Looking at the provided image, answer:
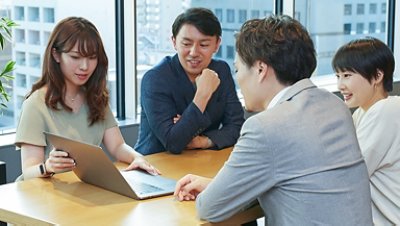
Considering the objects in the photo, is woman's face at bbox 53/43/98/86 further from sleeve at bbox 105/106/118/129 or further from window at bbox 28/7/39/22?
window at bbox 28/7/39/22

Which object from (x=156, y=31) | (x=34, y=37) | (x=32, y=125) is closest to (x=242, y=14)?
(x=156, y=31)

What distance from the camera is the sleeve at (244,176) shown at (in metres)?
1.79

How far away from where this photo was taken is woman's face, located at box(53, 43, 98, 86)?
2.67 m

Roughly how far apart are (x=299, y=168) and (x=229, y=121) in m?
1.32

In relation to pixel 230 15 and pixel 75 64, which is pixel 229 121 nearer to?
pixel 75 64

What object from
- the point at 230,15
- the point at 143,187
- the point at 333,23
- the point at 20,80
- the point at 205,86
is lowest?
the point at 143,187

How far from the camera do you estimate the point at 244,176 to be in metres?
1.83

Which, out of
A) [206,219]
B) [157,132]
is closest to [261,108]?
[206,219]

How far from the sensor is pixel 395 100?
243 cm

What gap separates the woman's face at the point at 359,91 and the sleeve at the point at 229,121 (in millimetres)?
603

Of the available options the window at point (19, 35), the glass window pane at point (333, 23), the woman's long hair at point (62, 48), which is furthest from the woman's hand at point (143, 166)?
the glass window pane at point (333, 23)

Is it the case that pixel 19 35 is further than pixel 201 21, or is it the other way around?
pixel 19 35

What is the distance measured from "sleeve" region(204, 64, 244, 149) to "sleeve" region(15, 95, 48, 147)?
73 centimetres

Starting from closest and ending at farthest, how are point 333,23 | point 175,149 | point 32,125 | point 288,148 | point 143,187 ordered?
point 288,148 < point 143,187 < point 32,125 < point 175,149 < point 333,23
